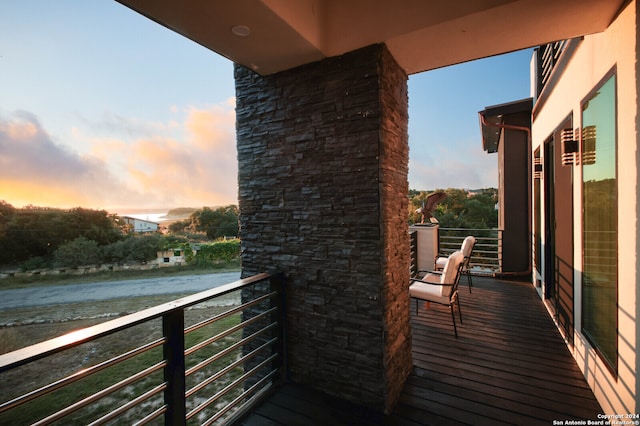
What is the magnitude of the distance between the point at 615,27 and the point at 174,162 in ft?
60.8

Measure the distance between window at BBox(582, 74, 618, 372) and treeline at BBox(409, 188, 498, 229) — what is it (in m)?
13.0

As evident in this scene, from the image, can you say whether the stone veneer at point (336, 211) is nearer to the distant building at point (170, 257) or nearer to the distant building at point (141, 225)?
the distant building at point (141, 225)

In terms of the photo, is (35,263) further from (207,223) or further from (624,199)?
(624,199)

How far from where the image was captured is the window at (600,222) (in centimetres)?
177

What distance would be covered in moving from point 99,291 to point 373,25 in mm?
20815

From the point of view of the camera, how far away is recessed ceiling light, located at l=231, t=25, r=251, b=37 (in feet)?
5.26

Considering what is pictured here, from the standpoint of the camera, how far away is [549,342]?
2793 mm

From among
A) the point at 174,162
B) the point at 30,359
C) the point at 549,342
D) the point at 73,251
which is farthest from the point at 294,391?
the point at 73,251

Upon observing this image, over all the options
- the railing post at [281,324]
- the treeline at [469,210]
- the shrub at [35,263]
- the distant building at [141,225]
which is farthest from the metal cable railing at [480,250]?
the shrub at [35,263]

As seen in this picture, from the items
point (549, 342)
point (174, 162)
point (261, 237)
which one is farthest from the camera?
point (174, 162)

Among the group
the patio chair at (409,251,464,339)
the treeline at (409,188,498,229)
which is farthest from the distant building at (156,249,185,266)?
the patio chair at (409,251,464,339)

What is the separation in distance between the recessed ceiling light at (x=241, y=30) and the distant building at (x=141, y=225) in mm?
20270

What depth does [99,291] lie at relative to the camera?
16312 mm

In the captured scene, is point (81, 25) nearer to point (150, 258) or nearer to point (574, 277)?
point (574, 277)
